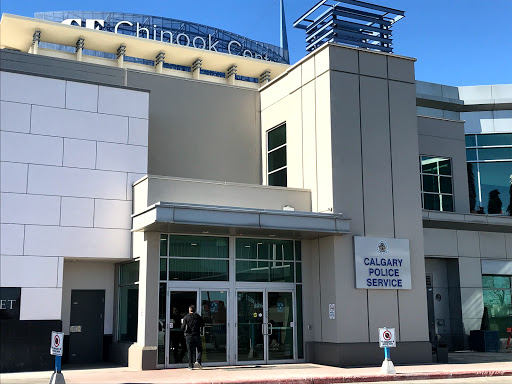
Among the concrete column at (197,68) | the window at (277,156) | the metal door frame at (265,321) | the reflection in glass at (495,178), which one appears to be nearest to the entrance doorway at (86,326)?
the metal door frame at (265,321)

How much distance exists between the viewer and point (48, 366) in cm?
1812

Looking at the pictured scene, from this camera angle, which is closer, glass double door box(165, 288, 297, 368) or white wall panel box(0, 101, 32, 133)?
glass double door box(165, 288, 297, 368)

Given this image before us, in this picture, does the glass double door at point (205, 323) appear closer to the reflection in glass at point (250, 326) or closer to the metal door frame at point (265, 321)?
the metal door frame at point (265, 321)

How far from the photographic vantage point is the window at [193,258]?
18609 millimetres

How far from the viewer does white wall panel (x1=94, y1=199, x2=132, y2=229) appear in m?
19.5

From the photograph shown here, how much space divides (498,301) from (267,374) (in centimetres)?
1366

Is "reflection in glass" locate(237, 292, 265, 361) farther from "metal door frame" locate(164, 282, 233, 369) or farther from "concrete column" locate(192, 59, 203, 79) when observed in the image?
"concrete column" locate(192, 59, 203, 79)

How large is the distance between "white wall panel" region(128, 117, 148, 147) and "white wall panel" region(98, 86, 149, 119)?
7.9 inches

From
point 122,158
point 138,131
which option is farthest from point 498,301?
point 122,158

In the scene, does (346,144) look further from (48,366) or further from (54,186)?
(48,366)

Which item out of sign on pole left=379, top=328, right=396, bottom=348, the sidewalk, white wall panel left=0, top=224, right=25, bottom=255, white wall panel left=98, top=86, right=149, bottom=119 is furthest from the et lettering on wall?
sign on pole left=379, top=328, right=396, bottom=348

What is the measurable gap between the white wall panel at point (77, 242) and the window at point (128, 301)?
69 centimetres

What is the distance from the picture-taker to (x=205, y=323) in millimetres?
18766

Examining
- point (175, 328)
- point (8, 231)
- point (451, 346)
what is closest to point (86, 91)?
point (8, 231)
